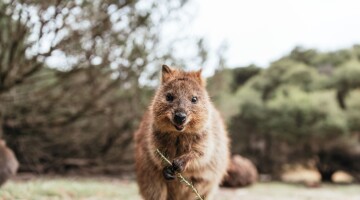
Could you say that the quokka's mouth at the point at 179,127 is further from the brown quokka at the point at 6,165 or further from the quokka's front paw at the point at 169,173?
the brown quokka at the point at 6,165

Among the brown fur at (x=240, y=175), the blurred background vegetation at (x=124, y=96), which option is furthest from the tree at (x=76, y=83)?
the brown fur at (x=240, y=175)

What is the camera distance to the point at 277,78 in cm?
1402

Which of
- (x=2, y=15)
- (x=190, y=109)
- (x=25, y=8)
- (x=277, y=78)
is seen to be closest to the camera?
(x=190, y=109)

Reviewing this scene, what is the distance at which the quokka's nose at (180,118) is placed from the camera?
3.22m

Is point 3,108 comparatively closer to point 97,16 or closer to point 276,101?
point 97,16

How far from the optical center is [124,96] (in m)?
9.48

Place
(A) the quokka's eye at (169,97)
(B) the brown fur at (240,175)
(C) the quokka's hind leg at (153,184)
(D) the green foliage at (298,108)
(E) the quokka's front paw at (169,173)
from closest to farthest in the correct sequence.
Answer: (E) the quokka's front paw at (169,173)
(A) the quokka's eye at (169,97)
(C) the quokka's hind leg at (153,184)
(B) the brown fur at (240,175)
(D) the green foliage at (298,108)

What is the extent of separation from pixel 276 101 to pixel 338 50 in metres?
3.24

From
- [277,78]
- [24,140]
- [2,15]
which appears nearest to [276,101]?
[277,78]

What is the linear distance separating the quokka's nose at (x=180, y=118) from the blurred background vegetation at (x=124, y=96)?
2931 mm

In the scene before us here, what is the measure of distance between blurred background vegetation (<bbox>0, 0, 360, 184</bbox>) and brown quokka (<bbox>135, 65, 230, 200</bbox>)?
2.49 metres

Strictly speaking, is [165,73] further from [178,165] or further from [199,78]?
[178,165]

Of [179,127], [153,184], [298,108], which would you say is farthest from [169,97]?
[298,108]

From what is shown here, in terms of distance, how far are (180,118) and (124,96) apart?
6.37m
